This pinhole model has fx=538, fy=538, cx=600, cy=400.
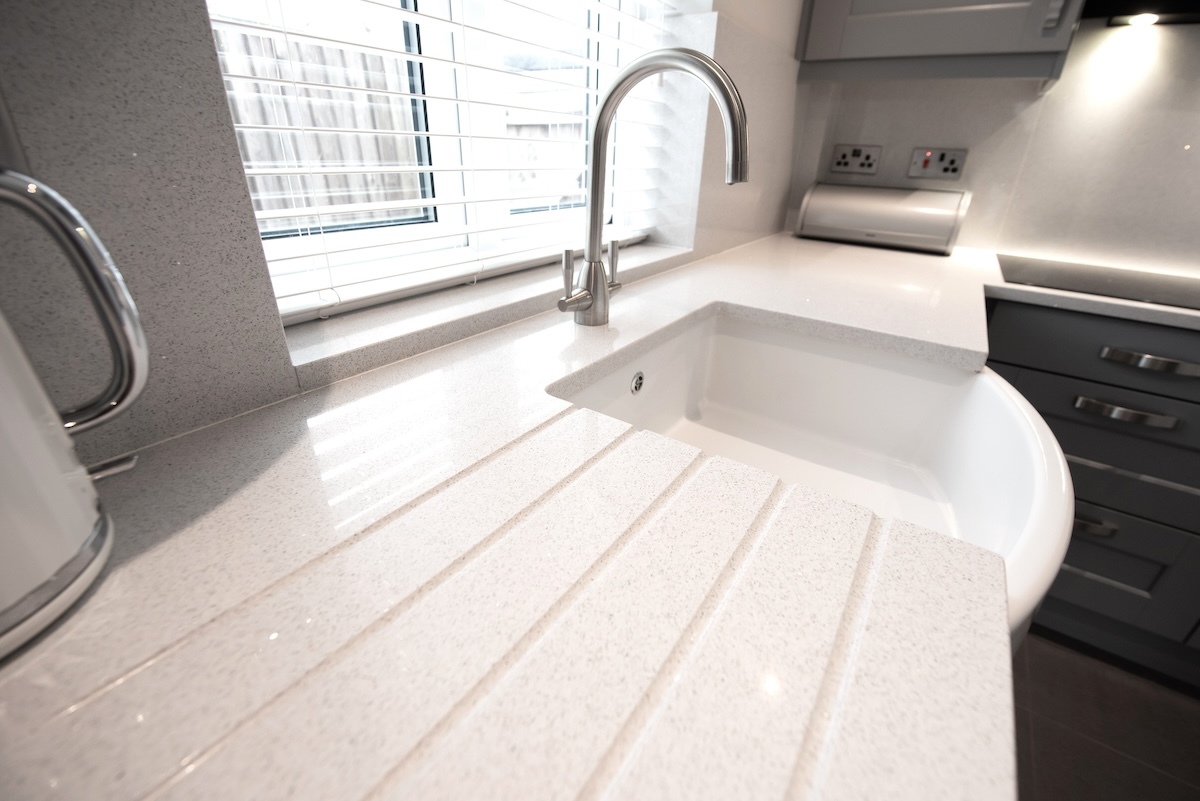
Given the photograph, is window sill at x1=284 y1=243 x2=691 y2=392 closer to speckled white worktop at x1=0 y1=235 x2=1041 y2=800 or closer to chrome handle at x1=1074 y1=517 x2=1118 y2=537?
speckled white worktop at x1=0 y1=235 x2=1041 y2=800

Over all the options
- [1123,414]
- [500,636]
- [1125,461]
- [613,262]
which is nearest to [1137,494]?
[1125,461]

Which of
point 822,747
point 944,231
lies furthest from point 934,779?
point 944,231

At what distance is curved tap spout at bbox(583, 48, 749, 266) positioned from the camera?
589 millimetres

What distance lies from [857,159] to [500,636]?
1.96 m

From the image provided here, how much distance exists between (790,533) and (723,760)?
7.6 inches

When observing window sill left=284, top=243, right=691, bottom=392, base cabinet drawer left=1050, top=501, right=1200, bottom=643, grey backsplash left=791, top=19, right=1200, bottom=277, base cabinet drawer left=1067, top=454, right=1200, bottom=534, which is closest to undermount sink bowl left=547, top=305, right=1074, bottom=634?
window sill left=284, top=243, right=691, bottom=392

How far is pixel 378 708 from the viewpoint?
0.94ft

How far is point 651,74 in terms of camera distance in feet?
2.28

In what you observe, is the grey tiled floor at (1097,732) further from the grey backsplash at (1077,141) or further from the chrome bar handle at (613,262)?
the chrome bar handle at (613,262)

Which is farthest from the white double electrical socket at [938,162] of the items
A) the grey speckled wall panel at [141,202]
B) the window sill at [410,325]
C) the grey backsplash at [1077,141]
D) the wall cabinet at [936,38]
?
the grey speckled wall panel at [141,202]

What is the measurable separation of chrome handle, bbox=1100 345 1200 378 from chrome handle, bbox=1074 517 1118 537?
389 mm

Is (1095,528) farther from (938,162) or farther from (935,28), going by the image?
(935,28)

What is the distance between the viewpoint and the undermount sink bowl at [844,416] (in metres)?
0.67

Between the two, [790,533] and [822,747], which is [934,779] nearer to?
[822,747]
